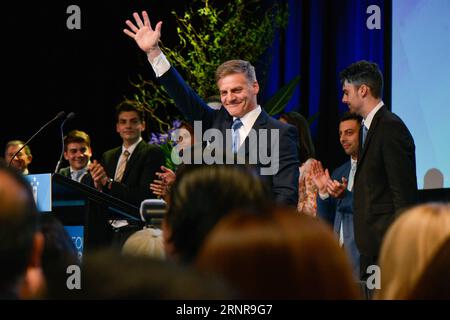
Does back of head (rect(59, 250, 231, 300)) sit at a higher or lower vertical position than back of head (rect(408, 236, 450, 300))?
higher

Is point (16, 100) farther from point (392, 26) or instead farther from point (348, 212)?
point (348, 212)

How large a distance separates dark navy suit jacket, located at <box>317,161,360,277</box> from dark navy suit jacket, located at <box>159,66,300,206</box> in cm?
99

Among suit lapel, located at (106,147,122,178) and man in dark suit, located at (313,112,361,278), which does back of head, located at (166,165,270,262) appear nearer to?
man in dark suit, located at (313,112,361,278)

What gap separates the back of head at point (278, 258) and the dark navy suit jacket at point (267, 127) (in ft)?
7.49

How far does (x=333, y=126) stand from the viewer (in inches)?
262

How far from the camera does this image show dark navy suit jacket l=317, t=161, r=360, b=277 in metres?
4.47

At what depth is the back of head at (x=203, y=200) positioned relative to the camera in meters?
1.47

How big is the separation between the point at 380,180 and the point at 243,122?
2.40 ft

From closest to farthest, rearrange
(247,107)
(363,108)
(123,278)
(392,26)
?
1. (123,278)
2. (247,107)
3. (363,108)
4. (392,26)

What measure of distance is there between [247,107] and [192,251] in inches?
86.3

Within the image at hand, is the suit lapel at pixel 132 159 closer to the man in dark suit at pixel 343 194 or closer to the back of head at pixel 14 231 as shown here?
the man in dark suit at pixel 343 194

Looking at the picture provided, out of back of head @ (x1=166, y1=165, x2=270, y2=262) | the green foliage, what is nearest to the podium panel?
back of head @ (x1=166, y1=165, x2=270, y2=262)

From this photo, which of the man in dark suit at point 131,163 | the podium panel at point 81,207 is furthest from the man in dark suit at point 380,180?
the man in dark suit at point 131,163
